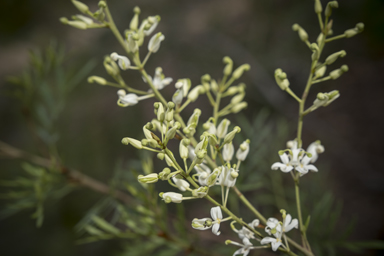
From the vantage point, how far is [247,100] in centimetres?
177

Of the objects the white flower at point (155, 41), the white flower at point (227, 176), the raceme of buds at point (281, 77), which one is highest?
the white flower at point (155, 41)

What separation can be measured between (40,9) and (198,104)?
1.68 meters

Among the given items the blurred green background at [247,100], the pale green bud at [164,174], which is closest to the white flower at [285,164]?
the pale green bud at [164,174]

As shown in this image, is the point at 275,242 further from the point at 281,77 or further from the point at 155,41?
the point at 155,41

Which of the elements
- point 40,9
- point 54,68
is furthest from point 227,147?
point 40,9

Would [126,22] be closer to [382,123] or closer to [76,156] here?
[76,156]

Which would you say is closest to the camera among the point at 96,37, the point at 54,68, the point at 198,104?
the point at 54,68

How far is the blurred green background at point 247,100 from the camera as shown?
5.10ft

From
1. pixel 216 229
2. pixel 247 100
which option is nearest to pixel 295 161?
pixel 216 229

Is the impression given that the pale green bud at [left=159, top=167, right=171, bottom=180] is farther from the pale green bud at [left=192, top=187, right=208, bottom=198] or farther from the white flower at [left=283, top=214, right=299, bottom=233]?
the white flower at [left=283, top=214, right=299, bottom=233]

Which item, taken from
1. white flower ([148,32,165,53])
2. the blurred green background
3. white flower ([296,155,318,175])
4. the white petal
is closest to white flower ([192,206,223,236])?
the white petal

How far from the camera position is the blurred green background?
156cm

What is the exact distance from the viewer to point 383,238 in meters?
1.24

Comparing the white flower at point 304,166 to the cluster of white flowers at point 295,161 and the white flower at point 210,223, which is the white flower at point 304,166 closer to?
the cluster of white flowers at point 295,161
